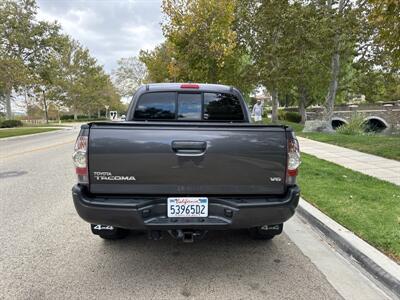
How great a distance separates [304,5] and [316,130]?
7071 millimetres

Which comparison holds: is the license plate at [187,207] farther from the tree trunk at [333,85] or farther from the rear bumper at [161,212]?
the tree trunk at [333,85]

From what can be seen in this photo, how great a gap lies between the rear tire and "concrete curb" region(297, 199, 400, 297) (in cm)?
78

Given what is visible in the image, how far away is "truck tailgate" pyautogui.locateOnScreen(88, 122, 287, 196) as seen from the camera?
10.6 feet

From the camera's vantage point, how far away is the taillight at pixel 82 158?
324 centimetres

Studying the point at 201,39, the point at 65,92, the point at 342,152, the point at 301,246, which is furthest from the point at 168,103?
the point at 65,92

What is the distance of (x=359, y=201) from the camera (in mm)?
5695

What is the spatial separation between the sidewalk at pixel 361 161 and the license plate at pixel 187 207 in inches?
217

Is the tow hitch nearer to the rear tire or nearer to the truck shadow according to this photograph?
the truck shadow

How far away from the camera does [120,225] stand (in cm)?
330

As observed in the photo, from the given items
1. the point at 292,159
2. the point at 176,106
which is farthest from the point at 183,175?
the point at 176,106

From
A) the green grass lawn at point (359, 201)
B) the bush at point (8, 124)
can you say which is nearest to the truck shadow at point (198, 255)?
the green grass lawn at point (359, 201)

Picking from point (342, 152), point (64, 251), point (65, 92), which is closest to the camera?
point (64, 251)

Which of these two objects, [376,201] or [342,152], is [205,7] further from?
[376,201]

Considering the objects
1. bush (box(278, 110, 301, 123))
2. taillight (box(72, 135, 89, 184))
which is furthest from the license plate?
bush (box(278, 110, 301, 123))
